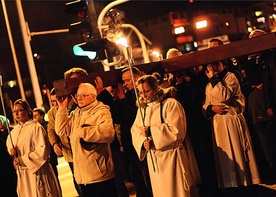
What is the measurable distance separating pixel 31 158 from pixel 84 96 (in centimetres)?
127

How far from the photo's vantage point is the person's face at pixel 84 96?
6008 millimetres

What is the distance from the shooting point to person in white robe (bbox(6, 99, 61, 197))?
6520mm

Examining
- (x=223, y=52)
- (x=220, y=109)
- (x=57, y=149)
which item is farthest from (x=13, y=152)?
(x=223, y=52)

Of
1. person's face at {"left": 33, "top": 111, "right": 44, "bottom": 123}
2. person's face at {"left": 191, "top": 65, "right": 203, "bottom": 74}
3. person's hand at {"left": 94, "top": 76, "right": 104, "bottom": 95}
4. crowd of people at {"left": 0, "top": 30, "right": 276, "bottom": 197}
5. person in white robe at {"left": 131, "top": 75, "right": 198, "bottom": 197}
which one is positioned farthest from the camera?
person's face at {"left": 33, "top": 111, "right": 44, "bottom": 123}

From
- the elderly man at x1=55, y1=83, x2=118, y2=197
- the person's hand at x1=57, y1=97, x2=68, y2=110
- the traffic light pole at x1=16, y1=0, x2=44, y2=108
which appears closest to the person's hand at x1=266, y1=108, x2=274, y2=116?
the elderly man at x1=55, y1=83, x2=118, y2=197

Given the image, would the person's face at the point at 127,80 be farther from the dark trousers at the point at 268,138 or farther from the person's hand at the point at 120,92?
the dark trousers at the point at 268,138

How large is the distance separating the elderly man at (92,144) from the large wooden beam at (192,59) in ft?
1.03

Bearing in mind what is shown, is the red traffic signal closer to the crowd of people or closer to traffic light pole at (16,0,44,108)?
the crowd of people

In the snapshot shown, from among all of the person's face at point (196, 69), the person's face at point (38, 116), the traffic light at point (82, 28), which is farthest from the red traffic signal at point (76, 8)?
the person's face at point (196, 69)

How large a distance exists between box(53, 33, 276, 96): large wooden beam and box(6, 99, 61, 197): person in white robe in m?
0.79

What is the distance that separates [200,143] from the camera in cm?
701

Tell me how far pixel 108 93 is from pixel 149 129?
4.21ft

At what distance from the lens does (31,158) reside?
6496 millimetres

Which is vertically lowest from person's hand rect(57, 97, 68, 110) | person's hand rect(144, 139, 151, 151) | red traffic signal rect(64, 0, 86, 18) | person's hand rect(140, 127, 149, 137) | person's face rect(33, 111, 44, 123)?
person's hand rect(144, 139, 151, 151)
